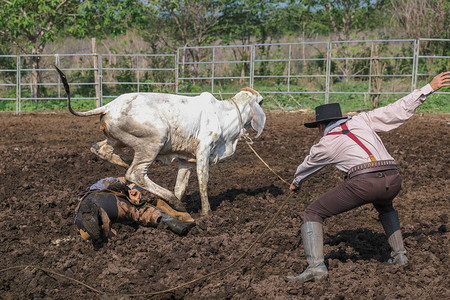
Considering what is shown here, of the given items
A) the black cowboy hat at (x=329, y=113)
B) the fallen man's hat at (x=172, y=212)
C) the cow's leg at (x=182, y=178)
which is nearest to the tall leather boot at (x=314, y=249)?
the black cowboy hat at (x=329, y=113)

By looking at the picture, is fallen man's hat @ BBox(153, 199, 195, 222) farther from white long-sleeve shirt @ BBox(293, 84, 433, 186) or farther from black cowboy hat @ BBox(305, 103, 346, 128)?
black cowboy hat @ BBox(305, 103, 346, 128)

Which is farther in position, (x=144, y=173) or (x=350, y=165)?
(x=144, y=173)

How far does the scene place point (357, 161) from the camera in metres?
4.67

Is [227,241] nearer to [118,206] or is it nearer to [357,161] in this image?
[118,206]

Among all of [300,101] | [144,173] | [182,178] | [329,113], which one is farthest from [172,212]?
[300,101]

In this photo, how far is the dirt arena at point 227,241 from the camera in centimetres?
465

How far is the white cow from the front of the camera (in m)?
6.36

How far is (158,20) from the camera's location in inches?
1096

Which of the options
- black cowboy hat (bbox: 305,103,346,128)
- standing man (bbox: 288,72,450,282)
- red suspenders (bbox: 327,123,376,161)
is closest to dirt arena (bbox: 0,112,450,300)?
standing man (bbox: 288,72,450,282)

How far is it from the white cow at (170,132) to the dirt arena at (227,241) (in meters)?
0.60

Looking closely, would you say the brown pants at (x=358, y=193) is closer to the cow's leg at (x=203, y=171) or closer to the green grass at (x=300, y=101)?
the cow's leg at (x=203, y=171)

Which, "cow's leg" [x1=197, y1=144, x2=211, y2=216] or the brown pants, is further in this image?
"cow's leg" [x1=197, y1=144, x2=211, y2=216]

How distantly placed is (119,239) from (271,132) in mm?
7164

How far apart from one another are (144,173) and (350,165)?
2.63 m
